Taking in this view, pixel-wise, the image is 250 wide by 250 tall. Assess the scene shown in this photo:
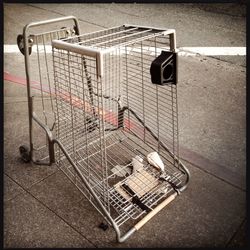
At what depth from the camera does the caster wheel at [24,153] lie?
10.6ft

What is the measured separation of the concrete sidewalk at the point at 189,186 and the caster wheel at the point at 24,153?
0.21 ft

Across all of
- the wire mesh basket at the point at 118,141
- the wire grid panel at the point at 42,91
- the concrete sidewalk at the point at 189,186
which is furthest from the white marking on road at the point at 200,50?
the wire mesh basket at the point at 118,141

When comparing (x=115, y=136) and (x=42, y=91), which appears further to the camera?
(x=42, y=91)

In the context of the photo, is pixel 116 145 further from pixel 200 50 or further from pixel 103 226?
pixel 200 50

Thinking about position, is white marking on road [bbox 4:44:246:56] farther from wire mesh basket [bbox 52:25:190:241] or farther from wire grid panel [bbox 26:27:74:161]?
wire mesh basket [bbox 52:25:190:241]

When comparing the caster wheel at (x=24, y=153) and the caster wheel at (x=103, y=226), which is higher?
the caster wheel at (x=24, y=153)

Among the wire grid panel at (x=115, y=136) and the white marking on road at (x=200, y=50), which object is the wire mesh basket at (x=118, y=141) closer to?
the wire grid panel at (x=115, y=136)

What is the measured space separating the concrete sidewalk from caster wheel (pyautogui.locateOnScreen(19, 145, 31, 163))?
0.06m

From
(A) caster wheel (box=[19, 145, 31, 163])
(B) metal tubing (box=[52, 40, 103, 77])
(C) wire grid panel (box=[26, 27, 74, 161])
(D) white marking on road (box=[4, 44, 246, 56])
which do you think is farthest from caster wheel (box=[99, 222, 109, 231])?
(D) white marking on road (box=[4, 44, 246, 56])

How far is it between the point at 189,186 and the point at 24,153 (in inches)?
63.6

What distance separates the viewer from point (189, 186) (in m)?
3.03

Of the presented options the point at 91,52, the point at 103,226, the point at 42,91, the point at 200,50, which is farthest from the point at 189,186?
the point at 200,50

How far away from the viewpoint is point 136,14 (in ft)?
25.8

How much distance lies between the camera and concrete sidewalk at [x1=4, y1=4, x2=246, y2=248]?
8.44ft
